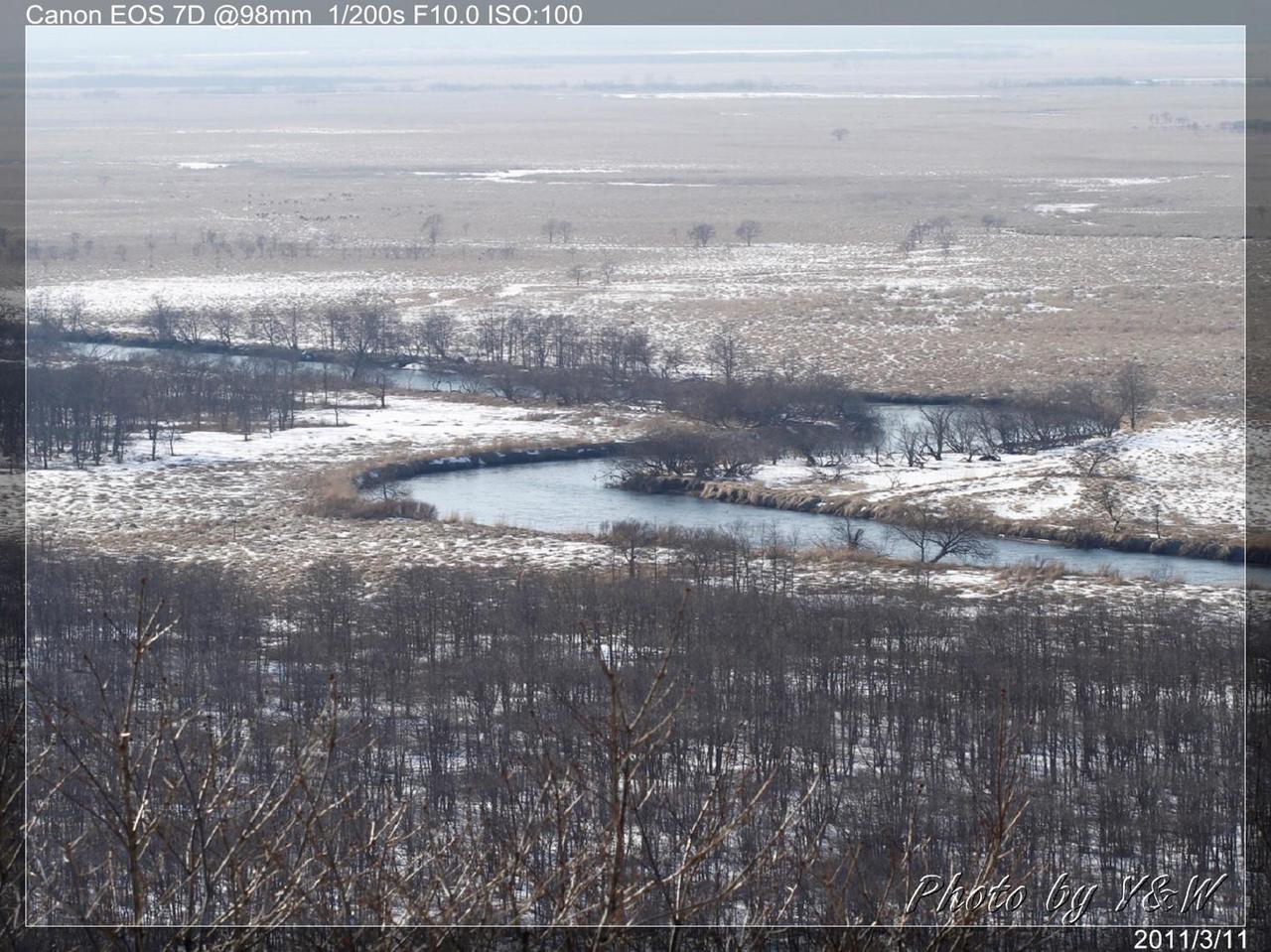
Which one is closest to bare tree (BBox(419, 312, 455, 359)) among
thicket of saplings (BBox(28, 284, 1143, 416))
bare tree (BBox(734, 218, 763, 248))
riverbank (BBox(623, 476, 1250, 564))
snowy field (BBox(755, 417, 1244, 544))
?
thicket of saplings (BBox(28, 284, 1143, 416))

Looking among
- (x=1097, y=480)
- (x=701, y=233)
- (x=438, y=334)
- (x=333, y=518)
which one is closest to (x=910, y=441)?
(x=1097, y=480)

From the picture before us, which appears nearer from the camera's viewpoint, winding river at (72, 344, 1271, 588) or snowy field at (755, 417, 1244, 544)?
winding river at (72, 344, 1271, 588)

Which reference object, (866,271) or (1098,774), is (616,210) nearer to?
(866,271)

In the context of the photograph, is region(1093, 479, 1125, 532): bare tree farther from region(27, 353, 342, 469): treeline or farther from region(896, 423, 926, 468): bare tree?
region(27, 353, 342, 469): treeline

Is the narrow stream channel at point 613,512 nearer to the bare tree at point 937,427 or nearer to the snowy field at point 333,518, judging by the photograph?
the snowy field at point 333,518

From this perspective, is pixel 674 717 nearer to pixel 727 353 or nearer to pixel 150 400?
pixel 150 400

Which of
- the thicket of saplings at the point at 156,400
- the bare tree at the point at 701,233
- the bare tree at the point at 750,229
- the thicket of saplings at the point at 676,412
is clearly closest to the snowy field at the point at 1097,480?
the thicket of saplings at the point at 676,412

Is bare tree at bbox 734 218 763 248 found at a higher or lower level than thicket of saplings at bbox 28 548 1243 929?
higher

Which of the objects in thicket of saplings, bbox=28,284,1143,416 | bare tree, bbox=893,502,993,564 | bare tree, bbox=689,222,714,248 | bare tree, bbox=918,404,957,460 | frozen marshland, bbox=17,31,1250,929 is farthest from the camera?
bare tree, bbox=689,222,714,248

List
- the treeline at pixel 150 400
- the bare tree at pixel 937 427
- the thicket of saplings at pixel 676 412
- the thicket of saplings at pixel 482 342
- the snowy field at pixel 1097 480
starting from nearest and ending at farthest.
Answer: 1. the treeline at pixel 150 400
2. the thicket of saplings at pixel 676 412
3. the snowy field at pixel 1097 480
4. the thicket of saplings at pixel 482 342
5. the bare tree at pixel 937 427

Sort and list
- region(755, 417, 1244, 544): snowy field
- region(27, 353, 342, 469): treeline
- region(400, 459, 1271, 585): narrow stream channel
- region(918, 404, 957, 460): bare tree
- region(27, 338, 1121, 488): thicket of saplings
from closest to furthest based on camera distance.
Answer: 1. region(27, 353, 342, 469): treeline
2. region(27, 338, 1121, 488): thicket of saplings
3. region(400, 459, 1271, 585): narrow stream channel
4. region(755, 417, 1244, 544): snowy field
5. region(918, 404, 957, 460): bare tree
